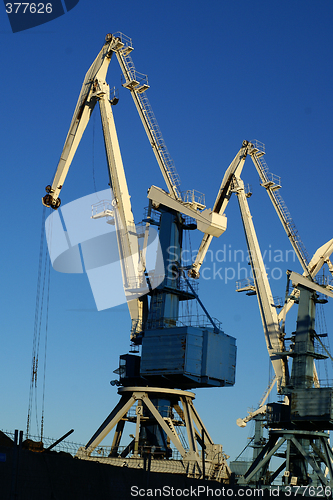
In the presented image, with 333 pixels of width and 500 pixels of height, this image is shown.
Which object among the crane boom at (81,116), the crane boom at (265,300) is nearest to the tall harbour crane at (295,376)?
the crane boom at (265,300)

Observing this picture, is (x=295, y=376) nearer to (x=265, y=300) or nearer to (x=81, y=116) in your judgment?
(x=265, y=300)

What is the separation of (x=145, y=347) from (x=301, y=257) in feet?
68.1

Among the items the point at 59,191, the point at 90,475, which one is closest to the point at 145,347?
the point at 59,191

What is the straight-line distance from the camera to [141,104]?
4703 cm

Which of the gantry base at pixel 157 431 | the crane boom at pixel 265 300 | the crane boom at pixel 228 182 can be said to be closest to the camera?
the gantry base at pixel 157 431

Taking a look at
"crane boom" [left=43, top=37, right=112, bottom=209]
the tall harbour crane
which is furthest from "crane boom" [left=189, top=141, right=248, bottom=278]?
"crane boom" [left=43, top=37, right=112, bottom=209]

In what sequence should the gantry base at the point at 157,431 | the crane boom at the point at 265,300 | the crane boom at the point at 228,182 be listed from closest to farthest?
1. the gantry base at the point at 157,431
2. the crane boom at the point at 265,300
3. the crane boom at the point at 228,182

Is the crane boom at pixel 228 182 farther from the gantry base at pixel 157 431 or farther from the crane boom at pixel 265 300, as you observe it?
the gantry base at pixel 157 431

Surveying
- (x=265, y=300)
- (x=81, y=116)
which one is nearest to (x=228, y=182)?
(x=265, y=300)

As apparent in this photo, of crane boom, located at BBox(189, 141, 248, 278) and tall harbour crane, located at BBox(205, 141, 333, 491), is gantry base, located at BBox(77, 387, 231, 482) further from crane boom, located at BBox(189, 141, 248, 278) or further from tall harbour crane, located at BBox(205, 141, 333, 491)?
crane boom, located at BBox(189, 141, 248, 278)

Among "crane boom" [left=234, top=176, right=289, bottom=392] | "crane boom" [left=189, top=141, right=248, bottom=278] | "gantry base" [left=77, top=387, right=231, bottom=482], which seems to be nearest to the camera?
"gantry base" [left=77, top=387, right=231, bottom=482]

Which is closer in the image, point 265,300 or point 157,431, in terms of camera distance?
point 157,431

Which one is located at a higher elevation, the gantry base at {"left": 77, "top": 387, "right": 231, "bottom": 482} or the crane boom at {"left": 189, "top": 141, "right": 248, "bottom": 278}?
the crane boom at {"left": 189, "top": 141, "right": 248, "bottom": 278}

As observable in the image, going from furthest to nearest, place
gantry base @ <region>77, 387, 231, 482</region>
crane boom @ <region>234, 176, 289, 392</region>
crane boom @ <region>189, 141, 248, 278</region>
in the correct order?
crane boom @ <region>189, 141, 248, 278</region>, crane boom @ <region>234, 176, 289, 392</region>, gantry base @ <region>77, 387, 231, 482</region>
